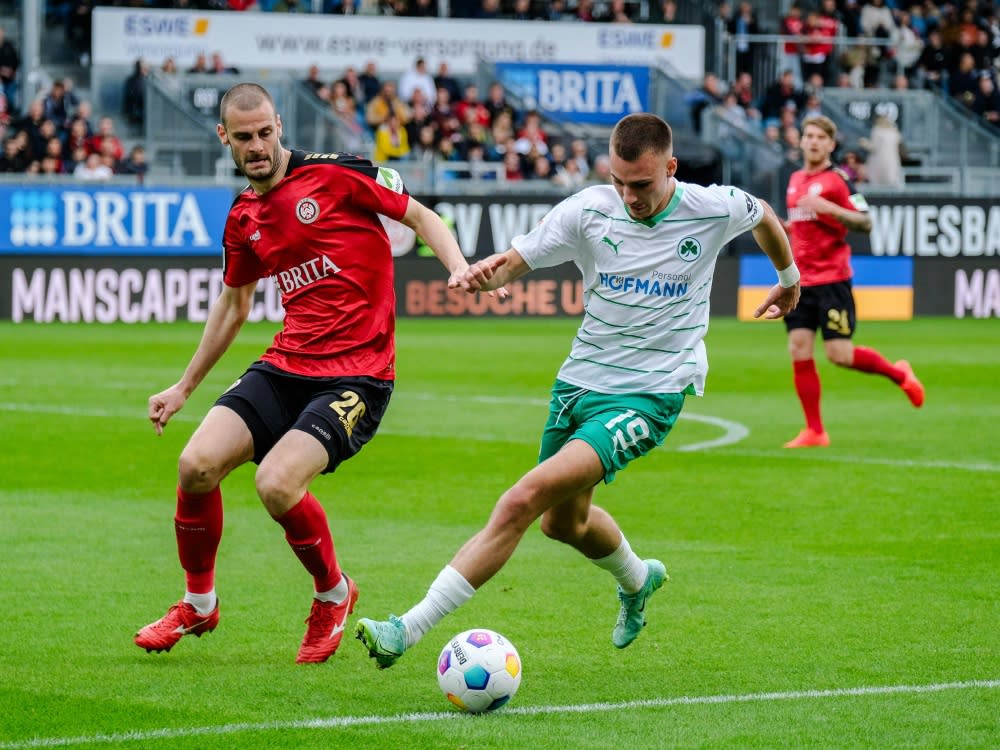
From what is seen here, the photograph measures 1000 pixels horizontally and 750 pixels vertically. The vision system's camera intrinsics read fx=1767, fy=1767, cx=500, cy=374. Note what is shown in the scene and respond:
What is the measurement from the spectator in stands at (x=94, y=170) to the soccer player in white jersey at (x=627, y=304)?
63.9 feet

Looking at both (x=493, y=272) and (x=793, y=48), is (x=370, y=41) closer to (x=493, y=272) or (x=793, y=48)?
(x=793, y=48)

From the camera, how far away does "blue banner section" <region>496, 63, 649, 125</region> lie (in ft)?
106

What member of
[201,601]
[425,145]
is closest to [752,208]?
[201,601]

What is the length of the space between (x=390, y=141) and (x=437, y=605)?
76.0 feet

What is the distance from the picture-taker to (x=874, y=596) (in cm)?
743

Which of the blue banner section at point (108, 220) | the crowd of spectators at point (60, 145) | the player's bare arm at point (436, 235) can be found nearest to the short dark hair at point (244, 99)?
the player's bare arm at point (436, 235)

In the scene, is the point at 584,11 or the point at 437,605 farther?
the point at 584,11

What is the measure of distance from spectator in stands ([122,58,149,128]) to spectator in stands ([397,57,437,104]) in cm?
460

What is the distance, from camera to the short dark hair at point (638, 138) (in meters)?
6.02

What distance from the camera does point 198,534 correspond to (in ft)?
21.0

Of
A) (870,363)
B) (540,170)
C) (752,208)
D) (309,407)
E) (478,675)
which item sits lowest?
(870,363)

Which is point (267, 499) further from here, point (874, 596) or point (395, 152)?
point (395, 152)

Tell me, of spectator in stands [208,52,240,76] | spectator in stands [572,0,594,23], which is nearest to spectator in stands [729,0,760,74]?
spectator in stands [572,0,594,23]

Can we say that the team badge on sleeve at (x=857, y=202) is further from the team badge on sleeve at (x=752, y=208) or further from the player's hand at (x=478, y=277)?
the player's hand at (x=478, y=277)
